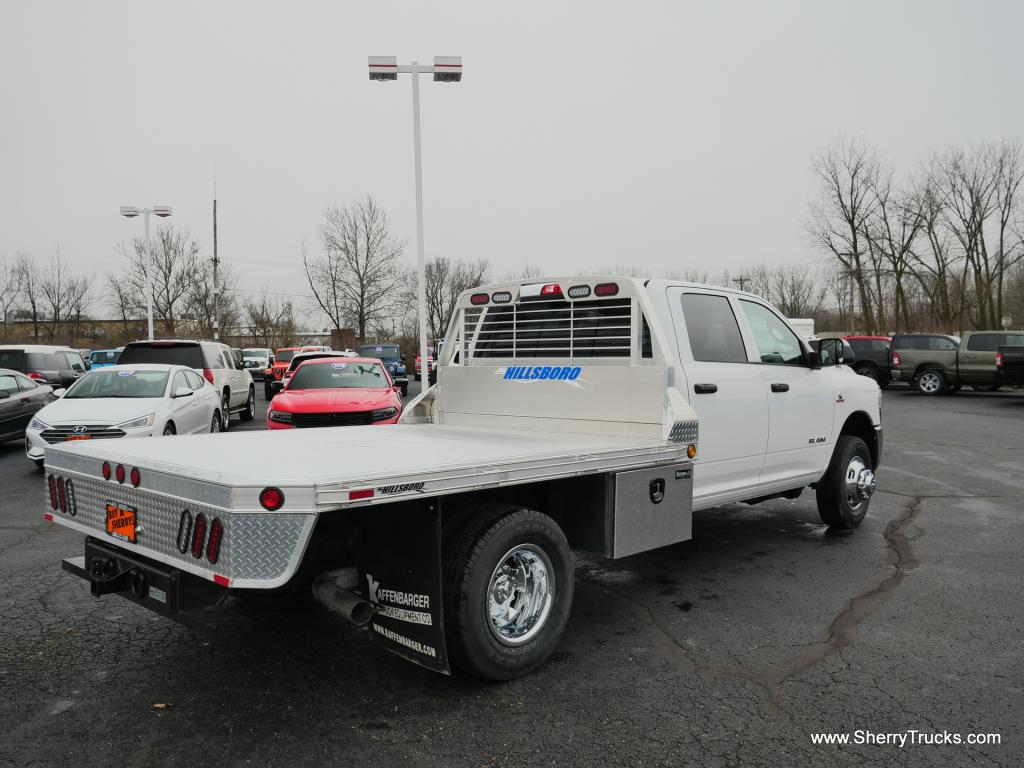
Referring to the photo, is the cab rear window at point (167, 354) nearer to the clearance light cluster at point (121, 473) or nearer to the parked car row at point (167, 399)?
the parked car row at point (167, 399)

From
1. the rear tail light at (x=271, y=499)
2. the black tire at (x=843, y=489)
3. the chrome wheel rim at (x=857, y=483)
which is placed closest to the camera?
the rear tail light at (x=271, y=499)

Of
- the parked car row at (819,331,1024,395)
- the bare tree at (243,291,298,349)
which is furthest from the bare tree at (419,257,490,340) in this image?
the parked car row at (819,331,1024,395)

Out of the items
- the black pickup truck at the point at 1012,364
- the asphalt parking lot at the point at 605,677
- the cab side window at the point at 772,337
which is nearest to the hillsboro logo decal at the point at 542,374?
the asphalt parking lot at the point at 605,677

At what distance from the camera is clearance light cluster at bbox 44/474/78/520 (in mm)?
4016

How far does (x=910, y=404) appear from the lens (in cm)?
2086

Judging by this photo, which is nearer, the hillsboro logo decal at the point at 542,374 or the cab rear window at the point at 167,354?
the hillsboro logo decal at the point at 542,374

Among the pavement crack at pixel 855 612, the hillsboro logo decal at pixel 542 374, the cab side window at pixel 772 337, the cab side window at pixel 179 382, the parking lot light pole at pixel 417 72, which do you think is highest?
the parking lot light pole at pixel 417 72

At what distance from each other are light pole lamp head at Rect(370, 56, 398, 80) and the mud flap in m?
15.5

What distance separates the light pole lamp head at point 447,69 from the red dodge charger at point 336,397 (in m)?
8.00

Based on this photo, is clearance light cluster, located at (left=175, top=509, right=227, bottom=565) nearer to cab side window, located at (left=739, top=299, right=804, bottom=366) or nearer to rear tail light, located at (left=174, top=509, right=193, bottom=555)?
rear tail light, located at (left=174, top=509, right=193, bottom=555)

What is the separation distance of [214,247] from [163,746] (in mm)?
45645

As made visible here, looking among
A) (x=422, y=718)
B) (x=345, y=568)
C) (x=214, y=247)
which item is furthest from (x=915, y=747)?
(x=214, y=247)

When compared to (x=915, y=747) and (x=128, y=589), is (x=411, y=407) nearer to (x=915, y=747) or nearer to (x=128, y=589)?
(x=128, y=589)

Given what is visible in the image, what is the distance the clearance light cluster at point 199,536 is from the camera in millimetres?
2994
